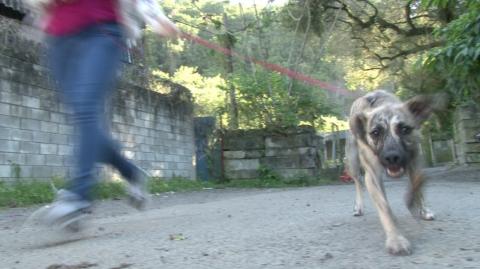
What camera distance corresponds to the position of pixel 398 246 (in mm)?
2820

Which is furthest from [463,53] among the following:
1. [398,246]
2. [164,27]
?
[398,246]

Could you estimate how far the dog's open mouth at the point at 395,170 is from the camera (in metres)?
3.19

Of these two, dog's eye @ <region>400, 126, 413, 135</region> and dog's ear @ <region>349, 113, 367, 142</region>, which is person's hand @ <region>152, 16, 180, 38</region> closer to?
dog's ear @ <region>349, 113, 367, 142</region>

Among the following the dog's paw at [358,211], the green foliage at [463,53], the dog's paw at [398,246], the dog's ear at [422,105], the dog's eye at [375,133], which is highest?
the green foliage at [463,53]

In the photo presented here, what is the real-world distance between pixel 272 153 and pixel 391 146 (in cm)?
918

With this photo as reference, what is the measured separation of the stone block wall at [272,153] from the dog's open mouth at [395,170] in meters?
8.80

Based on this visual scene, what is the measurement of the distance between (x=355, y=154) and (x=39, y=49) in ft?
21.8

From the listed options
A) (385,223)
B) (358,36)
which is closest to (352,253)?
(385,223)

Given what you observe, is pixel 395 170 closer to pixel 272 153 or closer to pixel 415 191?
pixel 415 191

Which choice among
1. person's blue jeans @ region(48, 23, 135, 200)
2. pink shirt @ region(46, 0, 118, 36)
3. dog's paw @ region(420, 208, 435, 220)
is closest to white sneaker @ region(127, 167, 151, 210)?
person's blue jeans @ region(48, 23, 135, 200)

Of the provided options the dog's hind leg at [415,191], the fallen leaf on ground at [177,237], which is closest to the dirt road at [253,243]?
the fallen leaf on ground at [177,237]

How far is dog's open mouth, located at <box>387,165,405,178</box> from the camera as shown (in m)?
3.19

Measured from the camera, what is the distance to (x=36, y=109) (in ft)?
29.8

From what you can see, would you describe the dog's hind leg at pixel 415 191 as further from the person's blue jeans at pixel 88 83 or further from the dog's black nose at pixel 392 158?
the person's blue jeans at pixel 88 83
